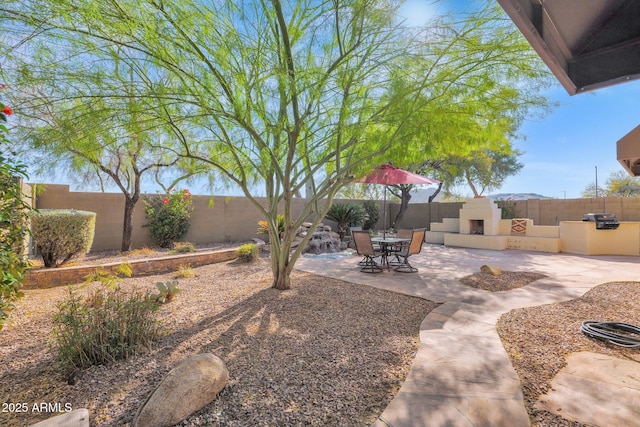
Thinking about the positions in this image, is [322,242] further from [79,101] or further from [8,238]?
[8,238]

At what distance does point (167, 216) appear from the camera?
855cm

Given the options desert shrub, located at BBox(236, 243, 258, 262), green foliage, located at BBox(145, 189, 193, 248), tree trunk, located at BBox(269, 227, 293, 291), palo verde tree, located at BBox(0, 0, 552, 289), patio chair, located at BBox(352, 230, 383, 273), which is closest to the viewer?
palo verde tree, located at BBox(0, 0, 552, 289)

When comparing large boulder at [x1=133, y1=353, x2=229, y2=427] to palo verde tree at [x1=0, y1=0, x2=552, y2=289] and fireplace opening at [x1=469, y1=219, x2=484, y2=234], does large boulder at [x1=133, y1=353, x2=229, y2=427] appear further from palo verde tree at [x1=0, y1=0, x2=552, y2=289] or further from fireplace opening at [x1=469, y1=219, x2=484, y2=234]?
fireplace opening at [x1=469, y1=219, x2=484, y2=234]

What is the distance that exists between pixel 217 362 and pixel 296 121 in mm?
2748

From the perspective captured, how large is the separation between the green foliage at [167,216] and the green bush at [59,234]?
2733mm

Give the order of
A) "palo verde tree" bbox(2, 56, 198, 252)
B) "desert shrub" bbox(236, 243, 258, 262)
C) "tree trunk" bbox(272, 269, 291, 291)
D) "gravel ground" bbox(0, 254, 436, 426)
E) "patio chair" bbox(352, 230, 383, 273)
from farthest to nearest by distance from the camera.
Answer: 1. "desert shrub" bbox(236, 243, 258, 262)
2. "patio chair" bbox(352, 230, 383, 273)
3. "tree trunk" bbox(272, 269, 291, 291)
4. "palo verde tree" bbox(2, 56, 198, 252)
5. "gravel ground" bbox(0, 254, 436, 426)

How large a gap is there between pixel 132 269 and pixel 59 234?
1379 millimetres

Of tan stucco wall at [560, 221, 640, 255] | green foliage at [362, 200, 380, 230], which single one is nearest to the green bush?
green foliage at [362, 200, 380, 230]

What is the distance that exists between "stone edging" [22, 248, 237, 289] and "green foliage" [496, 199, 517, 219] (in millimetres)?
10915

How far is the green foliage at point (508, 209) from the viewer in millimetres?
11977

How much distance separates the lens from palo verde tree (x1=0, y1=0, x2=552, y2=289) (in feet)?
8.92

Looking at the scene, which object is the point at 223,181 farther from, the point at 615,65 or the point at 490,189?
the point at 490,189

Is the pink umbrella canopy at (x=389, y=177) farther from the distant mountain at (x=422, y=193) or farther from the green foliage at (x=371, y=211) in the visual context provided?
the distant mountain at (x=422, y=193)

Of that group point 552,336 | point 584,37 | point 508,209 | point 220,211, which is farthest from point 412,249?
point 508,209
